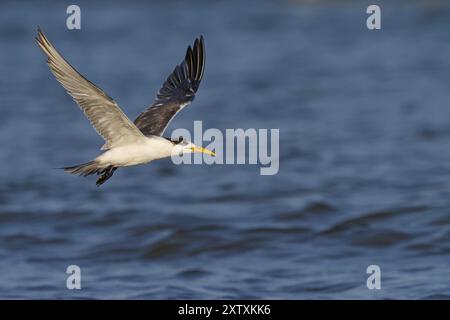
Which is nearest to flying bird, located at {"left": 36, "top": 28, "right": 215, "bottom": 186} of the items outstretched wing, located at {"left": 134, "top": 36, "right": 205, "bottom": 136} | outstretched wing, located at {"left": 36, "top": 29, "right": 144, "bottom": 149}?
outstretched wing, located at {"left": 36, "top": 29, "right": 144, "bottom": 149}

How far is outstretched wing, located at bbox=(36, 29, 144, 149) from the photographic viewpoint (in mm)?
8219

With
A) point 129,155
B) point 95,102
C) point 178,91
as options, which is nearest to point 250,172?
point 178,91

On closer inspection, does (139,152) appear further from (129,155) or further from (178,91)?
(178,91)

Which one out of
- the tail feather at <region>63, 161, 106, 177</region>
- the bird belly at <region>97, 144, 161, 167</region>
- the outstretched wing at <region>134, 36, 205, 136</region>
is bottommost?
the tail feather at <region>63, 161, 106, 177</region>

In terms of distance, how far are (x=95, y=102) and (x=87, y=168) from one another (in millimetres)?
622

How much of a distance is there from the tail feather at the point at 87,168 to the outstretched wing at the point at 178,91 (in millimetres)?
936

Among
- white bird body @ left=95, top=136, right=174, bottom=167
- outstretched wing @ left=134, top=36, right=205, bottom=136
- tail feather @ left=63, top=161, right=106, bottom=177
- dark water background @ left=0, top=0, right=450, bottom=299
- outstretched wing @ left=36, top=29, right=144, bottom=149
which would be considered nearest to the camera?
outstretched wing @ left=36, top=29, right=144, bottom=149

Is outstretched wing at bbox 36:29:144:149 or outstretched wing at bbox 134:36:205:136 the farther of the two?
outstretched wing at bbox 134:36:205:136

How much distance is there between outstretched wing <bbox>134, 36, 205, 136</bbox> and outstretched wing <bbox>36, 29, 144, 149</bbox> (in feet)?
2.99

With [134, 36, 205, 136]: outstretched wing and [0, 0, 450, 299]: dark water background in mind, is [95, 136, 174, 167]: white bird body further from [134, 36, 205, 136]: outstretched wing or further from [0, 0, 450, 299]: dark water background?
[0, 0, 450, 299]: dark water background

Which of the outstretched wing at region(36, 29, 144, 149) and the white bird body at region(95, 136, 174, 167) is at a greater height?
the outstretched wing at region(36, 29, 144, 149)

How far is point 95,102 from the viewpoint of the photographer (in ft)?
27.8
